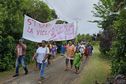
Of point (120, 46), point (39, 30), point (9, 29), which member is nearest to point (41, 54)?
point (120, 46)

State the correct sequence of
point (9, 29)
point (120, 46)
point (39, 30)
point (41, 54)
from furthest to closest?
point (9, 29) < point (39, 30) < point (120, 46) < point (41, 54)

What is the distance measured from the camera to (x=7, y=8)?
25.4 metres

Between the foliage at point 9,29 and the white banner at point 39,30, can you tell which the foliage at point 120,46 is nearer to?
the white banner at point 39,30

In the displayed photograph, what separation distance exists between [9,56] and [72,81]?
21.0 feet

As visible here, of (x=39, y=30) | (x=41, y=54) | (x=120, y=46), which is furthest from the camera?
(x=39, y=30)

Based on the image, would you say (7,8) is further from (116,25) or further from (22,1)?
(116,25)

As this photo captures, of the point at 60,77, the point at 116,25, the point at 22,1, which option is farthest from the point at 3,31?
the point at 116,25

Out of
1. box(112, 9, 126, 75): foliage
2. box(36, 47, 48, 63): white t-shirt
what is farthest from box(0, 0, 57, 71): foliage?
box(112, 9, 126, 75): foliage

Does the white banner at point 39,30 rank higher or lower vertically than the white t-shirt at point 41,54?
higher

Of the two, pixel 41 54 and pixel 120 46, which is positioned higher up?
pixel 120 46

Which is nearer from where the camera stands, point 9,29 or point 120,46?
point 120,46

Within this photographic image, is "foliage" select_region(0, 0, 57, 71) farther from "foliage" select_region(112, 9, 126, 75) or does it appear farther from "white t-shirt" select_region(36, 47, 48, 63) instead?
"foliage" select_region(112, 9, 126, 75)

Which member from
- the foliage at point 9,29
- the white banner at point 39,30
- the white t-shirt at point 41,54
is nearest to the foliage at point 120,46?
the white t-shirt at point 41,54

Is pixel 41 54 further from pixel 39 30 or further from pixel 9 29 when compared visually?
pixel 9 29
